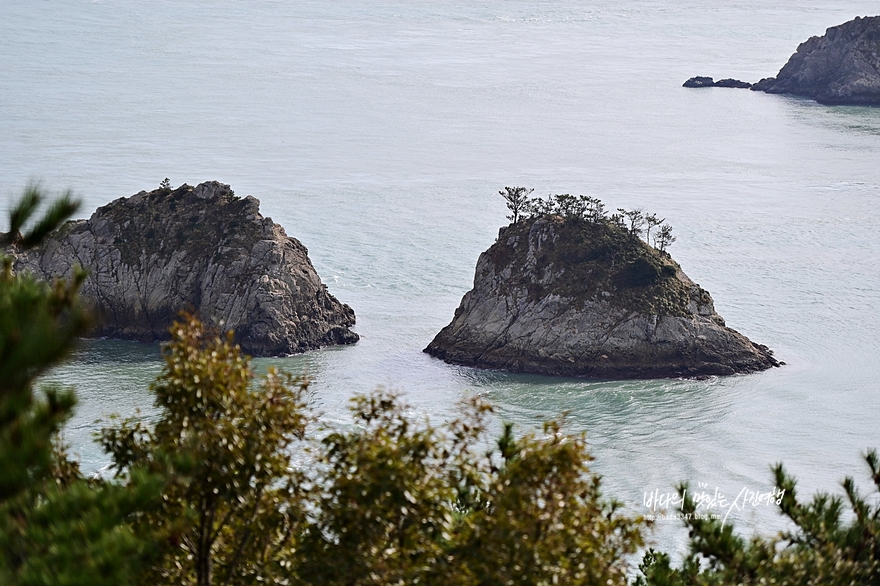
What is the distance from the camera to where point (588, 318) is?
54031mm

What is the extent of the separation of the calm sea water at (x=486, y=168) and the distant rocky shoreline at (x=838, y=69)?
398cm

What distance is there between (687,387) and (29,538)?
43.8 meters

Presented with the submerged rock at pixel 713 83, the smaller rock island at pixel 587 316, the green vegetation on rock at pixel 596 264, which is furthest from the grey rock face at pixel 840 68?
the smaller rock island at pixel 587 316

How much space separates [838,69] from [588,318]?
92528 millimetres

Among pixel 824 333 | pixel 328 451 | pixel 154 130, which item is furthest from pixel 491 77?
pixel 328 451

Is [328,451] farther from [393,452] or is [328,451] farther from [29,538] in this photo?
[29,538]

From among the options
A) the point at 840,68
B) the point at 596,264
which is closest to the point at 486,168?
the point at 596,264

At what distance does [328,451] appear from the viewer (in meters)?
14.4

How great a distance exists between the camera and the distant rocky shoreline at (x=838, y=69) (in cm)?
13175

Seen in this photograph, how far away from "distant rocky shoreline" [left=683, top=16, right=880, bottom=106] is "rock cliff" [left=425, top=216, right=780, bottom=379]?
3364 inches
